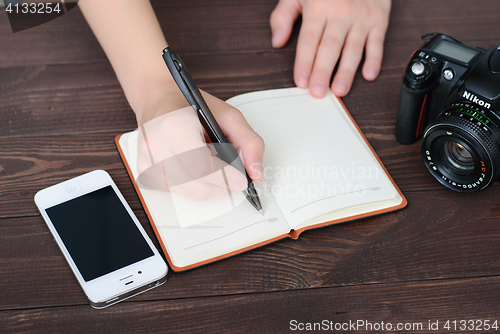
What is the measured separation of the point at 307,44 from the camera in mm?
710

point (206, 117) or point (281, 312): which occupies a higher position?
point (206, 117)

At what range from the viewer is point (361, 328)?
0.47 metres

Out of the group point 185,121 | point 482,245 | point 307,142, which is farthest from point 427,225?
point 185,121

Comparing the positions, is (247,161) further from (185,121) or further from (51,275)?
(51,275)

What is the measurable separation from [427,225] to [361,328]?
0.16 metres

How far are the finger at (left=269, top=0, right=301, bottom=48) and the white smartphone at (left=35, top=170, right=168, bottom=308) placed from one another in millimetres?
376

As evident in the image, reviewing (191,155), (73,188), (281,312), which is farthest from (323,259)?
(73,188)

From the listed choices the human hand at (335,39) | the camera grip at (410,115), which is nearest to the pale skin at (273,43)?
the human hand at (335,39)

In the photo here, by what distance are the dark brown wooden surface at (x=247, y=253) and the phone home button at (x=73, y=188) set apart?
34 millimetres

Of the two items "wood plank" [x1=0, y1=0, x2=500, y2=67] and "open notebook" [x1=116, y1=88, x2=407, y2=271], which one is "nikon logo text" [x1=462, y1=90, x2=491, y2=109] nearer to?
"open notebook" [x1=116, y1=88, x2=407, y2=271]

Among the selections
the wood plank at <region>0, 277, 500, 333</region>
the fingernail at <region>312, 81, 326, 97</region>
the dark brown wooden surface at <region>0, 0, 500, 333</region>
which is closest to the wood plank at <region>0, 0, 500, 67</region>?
the dark brown wooden surface at <region>0, 0, 500, 333</region>

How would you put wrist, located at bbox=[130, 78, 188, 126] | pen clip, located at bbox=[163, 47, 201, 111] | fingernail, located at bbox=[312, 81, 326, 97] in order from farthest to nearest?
fingernail, located at bbox=[312, 81, 326, 97], wrist, located at bbox=[130, 78, 188, 126], pen clip, located at bbox=[163, 47, 201, 111]

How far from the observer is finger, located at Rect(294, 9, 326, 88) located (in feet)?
2.24

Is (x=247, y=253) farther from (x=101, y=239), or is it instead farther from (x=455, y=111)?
(x=455, y=111)
